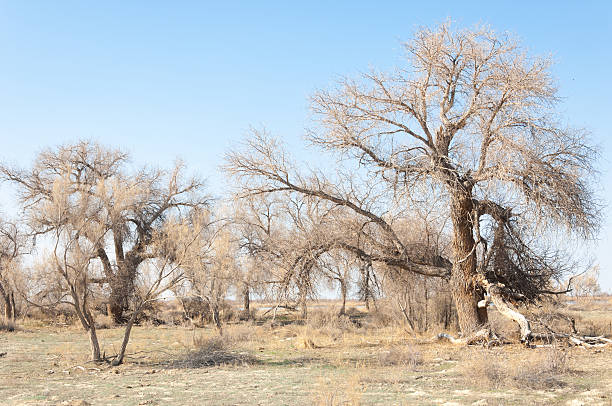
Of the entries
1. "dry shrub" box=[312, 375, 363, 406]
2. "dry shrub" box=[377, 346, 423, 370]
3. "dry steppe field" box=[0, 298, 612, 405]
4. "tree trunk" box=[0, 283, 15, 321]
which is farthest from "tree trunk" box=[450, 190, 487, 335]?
"tree trunk" box=[0, 283, 15, 321]

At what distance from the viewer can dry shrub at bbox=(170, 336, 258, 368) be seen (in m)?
14.9

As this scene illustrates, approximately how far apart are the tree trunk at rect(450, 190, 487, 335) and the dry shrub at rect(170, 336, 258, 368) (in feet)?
23.1

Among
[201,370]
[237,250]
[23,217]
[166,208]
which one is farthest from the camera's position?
[166,208]

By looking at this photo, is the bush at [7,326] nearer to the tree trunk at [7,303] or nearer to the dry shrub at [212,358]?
the tree trunk at [7,303]

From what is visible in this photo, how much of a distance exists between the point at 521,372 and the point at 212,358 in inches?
322

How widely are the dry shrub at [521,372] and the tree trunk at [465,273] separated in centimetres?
677

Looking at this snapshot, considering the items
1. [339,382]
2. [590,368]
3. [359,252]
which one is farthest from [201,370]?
[590,368]

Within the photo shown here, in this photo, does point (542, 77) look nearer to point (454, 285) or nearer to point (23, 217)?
point (454, 285)

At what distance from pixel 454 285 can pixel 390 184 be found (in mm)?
4083

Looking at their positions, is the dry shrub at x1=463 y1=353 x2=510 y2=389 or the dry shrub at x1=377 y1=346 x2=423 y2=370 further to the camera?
the dry shrub at x1=377 y1=346 x2=423 y2=370

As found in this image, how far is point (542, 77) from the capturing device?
16.8 meters

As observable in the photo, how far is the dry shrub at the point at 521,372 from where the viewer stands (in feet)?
32.4

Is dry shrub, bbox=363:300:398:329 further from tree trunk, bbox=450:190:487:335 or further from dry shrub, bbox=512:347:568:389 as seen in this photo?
dry shrub, bbox=512:347:568:389

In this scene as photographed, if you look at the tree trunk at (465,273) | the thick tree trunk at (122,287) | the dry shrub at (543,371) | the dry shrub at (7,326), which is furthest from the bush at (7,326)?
the dry shrub at (543,371)
